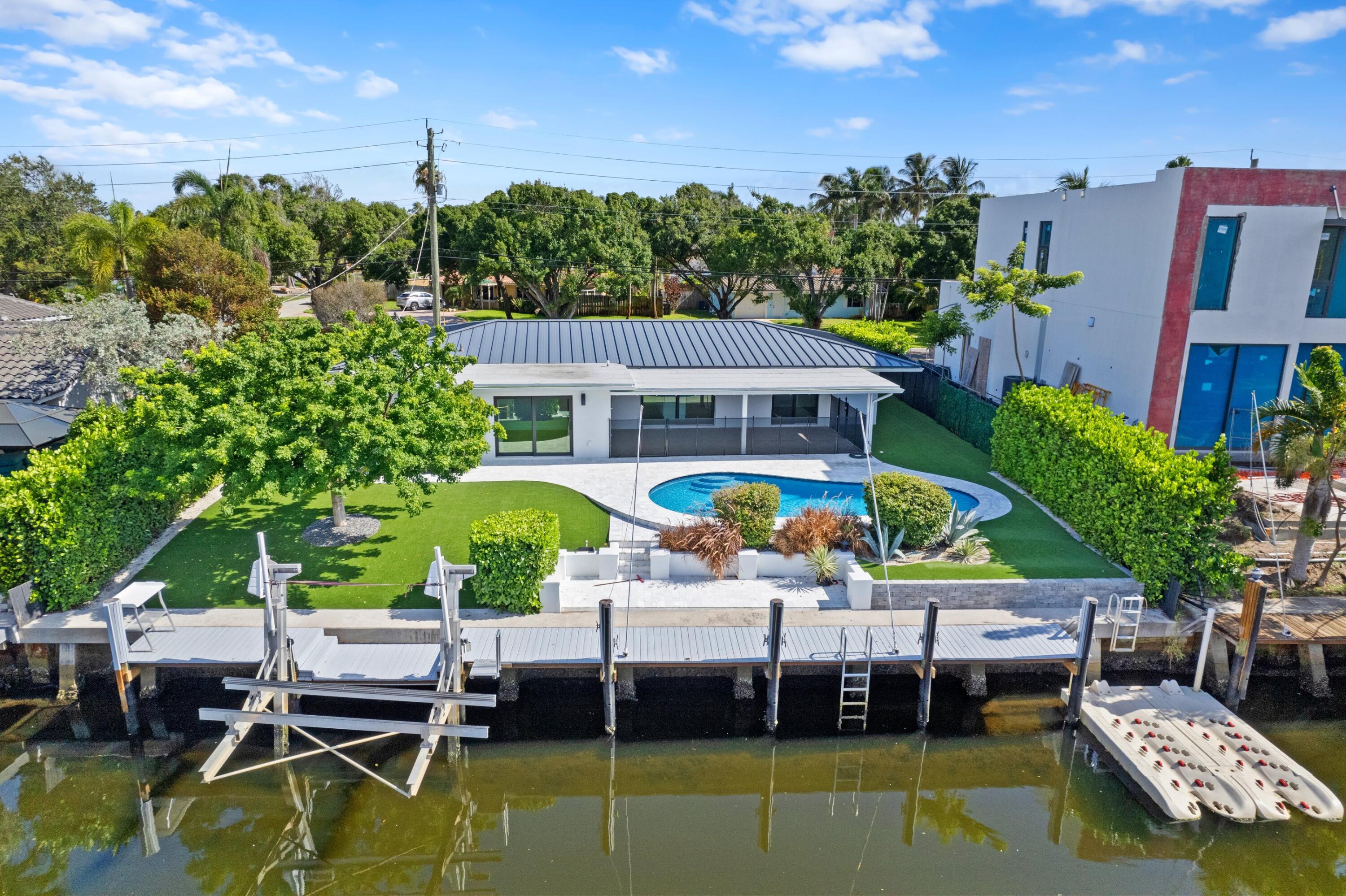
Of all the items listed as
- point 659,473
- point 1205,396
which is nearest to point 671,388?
point 659,473

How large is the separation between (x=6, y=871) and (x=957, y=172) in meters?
75.0

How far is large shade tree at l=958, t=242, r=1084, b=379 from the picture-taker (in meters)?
23.9

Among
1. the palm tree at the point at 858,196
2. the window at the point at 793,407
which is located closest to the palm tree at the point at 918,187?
the palm tree at the point at 858,196

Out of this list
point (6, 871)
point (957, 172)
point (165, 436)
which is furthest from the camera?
point (957, 172)

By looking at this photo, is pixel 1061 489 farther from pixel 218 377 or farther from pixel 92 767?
pixel 92 767

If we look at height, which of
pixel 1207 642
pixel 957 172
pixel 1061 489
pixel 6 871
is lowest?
pixel 6 871

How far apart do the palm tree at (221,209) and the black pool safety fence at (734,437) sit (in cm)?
2284

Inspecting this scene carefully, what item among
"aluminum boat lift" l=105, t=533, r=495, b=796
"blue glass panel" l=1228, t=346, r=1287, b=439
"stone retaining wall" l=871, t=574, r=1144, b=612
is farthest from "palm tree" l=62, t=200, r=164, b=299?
"blue glass panel" l=1228, t=346, r=1287, b=439

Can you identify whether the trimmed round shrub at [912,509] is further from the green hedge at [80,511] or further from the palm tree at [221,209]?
the palm tree at [221,209]

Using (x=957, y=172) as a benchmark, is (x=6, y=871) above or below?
below

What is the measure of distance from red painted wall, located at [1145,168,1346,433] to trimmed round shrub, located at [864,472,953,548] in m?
8.85

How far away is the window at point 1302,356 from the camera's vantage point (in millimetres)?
21234

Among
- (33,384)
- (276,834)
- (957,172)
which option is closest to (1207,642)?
(276,834)

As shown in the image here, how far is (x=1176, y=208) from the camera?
20.1m
